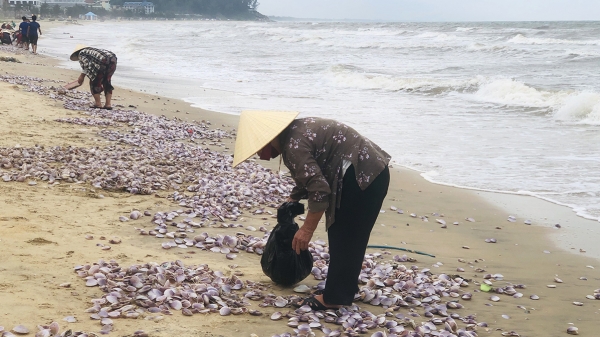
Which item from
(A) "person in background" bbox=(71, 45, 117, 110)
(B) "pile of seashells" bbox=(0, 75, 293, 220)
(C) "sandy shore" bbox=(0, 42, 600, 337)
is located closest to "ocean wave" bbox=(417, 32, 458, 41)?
(A) "person in background" bbox=(71, 45, 117, 110)

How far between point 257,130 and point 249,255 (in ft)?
6.31

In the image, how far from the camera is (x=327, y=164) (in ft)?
13.8

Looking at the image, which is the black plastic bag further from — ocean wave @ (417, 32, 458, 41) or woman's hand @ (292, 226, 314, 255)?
ocean wave @ (417, 32, 458, 41)

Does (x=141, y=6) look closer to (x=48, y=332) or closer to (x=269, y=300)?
(x=269, y=300)

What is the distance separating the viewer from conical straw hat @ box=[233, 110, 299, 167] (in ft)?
13.3

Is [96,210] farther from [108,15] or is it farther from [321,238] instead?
[108,15]

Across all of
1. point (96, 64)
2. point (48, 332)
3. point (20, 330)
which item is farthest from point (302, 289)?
point (96, 64)

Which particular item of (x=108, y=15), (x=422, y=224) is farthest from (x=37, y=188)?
(x=108, y=15)

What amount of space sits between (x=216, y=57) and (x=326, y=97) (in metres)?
17.2

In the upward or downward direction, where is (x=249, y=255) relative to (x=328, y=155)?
downward

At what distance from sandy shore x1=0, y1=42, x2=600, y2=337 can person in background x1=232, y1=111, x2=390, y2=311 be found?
773 millimetres

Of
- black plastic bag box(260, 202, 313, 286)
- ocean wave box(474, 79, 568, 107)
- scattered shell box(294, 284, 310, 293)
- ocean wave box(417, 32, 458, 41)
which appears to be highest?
ocean wave box(417, 32, 458, 41)

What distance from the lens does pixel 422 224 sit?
7316 mm

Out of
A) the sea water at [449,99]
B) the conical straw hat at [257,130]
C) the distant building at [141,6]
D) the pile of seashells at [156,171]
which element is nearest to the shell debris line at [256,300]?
the conical straw hat at [257,130]
